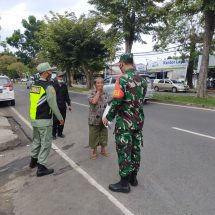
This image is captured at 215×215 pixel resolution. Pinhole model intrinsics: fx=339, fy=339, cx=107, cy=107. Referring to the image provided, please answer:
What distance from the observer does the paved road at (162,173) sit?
439 centimetres

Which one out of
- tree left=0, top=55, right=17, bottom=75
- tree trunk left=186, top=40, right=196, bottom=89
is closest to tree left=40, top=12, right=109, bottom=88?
tree trunk left=186, top=40, right=196, bottom=89

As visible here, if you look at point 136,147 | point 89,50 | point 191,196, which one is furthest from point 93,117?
point 89,50

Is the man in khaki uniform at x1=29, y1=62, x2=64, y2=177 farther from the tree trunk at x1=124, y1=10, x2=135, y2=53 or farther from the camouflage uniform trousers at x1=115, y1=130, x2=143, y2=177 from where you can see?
the tree trunk at x1=124, y1=10, x2=135, y2=53

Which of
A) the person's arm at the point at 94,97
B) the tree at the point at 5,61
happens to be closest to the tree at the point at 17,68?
the tree at the point at 5,61

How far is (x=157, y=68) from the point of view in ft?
153

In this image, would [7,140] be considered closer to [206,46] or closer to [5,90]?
[5,90]

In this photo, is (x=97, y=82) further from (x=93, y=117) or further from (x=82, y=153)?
(x=82, y=153)

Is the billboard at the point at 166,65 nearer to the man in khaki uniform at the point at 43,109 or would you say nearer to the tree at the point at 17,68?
the man in khaki uniform at the point at 43,109

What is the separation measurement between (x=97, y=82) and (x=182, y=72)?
3713 cm

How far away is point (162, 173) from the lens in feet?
18.5

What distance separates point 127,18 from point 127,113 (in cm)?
1975

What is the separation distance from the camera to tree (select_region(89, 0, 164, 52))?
22.9 meters

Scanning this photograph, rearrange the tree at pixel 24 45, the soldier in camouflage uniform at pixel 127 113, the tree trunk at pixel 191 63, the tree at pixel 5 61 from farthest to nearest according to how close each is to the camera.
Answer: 1. the tree at pixel 5 61
2. the tree at pixel 24 45
3. the tree trunk at pixel 191 63
4. the soldier in camouflage uniform at pixel 127 113

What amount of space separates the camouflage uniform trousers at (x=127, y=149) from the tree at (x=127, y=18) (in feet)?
61.3
